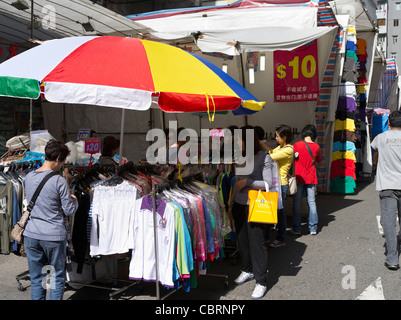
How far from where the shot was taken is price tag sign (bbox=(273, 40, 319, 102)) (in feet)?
29.2

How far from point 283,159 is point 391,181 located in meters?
1.79

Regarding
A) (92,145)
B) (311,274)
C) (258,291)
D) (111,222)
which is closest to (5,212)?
(92,145)

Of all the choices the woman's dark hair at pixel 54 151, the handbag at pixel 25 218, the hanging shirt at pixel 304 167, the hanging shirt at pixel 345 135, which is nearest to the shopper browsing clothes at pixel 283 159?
the hanging shirt at pixel 304 167

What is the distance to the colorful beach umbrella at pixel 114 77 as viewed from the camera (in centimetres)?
406

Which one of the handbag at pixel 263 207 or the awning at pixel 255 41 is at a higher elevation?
the awning at pixel 255 41

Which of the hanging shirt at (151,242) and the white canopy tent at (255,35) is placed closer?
the hanging shirt at (151,242)

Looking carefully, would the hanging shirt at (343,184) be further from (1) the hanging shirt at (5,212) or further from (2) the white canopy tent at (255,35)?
(1) the hanging shirt at (5,212)

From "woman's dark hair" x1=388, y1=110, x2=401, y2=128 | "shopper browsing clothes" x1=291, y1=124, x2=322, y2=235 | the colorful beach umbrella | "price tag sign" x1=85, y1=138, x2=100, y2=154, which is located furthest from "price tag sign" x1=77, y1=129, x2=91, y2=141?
"woman's dark hair" x1=388, y1=110, x2=401, y2=128

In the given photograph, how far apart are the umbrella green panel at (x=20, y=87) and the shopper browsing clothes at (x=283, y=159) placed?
3978 mm

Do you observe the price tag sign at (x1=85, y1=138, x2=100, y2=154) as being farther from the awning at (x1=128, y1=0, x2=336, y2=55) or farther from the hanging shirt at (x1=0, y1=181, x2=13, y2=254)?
the awning at (x1=128, y1=0, x2=336, y2=55)

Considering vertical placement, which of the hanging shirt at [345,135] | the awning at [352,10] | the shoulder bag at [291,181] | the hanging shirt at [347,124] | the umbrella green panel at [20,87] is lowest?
the shoulder bag at [291,181]

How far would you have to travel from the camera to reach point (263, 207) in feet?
15.6

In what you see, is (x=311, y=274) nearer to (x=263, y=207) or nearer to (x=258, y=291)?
(x=258, y=291)

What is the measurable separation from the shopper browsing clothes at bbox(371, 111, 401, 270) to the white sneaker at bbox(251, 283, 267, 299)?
2093 mm
